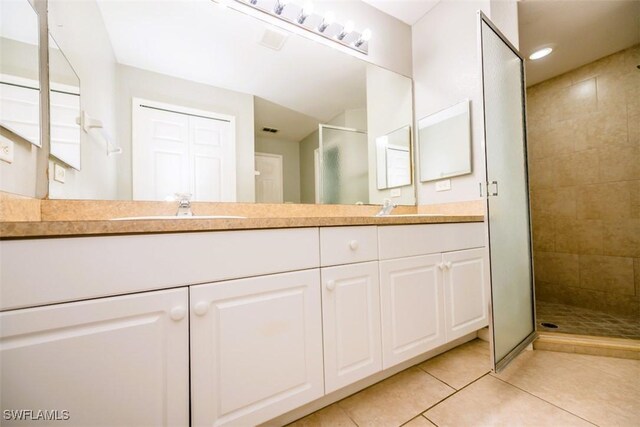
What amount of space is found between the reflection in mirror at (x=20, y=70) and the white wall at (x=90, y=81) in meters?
0.12

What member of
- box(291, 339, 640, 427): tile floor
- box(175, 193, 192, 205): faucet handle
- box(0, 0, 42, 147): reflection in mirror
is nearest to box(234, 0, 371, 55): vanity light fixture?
box(0, 0, 42, 147): reflection in mirror

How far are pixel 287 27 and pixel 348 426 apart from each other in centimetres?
210

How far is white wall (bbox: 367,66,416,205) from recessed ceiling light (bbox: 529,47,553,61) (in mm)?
1269

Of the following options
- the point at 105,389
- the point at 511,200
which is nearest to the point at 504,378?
the point at 511,200

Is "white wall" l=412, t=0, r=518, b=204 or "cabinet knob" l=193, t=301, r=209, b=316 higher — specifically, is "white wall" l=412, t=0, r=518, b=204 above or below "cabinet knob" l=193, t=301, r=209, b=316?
above

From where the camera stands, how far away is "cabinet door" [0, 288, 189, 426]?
20.7 inches

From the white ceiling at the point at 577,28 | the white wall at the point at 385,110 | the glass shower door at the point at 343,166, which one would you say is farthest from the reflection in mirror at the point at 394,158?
the white ceiling at the point at 577,28

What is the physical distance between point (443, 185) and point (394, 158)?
42 cm

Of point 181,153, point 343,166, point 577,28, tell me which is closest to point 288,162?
point 343,166

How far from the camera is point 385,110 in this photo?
76.2 inches

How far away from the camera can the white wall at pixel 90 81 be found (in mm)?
996

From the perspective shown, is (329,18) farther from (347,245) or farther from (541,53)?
(541,53)

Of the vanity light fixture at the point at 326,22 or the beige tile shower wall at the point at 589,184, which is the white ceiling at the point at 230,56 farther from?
the beige tile shower wall at the point at 589,184

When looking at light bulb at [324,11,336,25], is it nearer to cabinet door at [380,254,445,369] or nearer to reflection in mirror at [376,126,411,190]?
reflection in mirror at [376,126,411,190]
